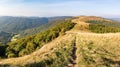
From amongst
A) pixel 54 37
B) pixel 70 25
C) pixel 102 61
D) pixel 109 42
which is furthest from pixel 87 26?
pixel 102 61

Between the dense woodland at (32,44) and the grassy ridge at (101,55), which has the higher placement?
the grassy ridge at (101,55)

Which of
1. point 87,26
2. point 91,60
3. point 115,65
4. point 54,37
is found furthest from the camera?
point 87,26

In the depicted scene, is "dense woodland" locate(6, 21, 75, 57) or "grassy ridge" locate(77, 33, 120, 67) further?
"dense woodland" locate(6, 21, 75, 57)

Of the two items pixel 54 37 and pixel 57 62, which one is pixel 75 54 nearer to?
pixel 57 62

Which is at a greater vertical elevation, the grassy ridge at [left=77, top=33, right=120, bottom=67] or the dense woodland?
the grassy ridge at [left=77, top=33, right=120, bottom=67]

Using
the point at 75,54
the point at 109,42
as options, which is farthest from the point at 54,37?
the point at 75,54

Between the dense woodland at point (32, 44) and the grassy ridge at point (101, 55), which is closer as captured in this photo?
the grassy ridge at point (101, 55)

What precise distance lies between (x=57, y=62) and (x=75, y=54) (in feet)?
25.4

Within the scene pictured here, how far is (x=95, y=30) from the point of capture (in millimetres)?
89250

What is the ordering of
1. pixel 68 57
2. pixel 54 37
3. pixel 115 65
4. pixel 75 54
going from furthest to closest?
pixel 54 37 → pixel 75 54 → pixel 68 57 → pixel 115 65

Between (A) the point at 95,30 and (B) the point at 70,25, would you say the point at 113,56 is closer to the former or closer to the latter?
(A) the point at 95,30

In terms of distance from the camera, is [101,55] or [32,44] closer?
[101,55]

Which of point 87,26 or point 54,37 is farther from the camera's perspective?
point 87,26

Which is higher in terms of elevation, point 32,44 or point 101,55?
point 101,55
